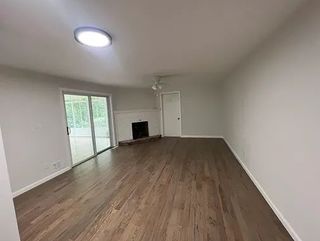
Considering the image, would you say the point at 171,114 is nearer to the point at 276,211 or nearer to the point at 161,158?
the point at 161,158

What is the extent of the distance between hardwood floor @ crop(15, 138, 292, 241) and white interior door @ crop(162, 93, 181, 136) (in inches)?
127

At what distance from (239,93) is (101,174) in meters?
3.32

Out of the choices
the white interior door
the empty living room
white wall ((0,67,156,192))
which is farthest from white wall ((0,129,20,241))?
the white interior door

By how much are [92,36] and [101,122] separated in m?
4.16

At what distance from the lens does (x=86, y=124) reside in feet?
15.7

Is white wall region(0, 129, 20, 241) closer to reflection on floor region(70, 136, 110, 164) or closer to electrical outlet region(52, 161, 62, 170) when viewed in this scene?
electrical outlet region(52, 161, 62, 170)

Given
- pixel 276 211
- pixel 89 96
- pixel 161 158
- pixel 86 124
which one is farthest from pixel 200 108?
pixel 276 211

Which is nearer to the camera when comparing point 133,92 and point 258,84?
point 258,84

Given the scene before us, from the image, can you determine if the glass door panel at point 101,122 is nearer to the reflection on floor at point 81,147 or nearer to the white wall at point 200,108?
the reflection on floor at point 81,147

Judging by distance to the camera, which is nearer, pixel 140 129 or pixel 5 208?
pixel 5 208

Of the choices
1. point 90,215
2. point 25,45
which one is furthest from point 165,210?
point 25,45

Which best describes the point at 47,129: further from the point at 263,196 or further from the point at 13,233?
the point at 263,196

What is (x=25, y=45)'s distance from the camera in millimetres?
1937

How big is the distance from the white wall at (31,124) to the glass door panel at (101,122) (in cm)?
117
